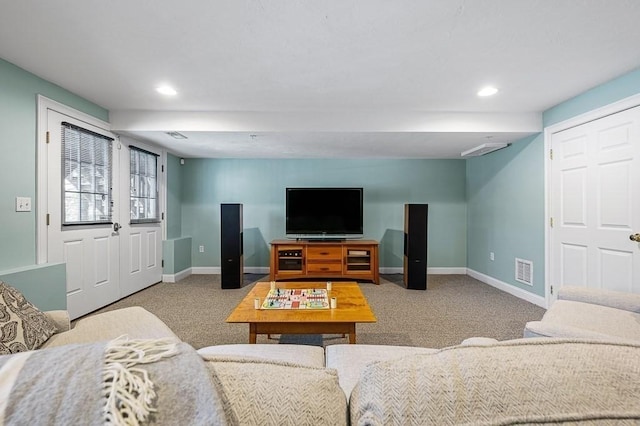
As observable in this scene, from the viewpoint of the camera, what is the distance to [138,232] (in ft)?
12.1

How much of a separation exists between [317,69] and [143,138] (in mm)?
2632

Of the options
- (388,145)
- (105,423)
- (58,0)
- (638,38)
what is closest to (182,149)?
(58,0)

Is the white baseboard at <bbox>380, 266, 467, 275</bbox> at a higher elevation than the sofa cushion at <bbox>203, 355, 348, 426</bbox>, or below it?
below

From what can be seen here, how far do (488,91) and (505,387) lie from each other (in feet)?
9.23

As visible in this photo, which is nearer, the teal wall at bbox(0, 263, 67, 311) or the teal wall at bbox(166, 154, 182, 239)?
the teal wall at bbox(0, 263, 67, 311)

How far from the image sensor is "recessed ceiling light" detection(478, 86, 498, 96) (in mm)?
2496

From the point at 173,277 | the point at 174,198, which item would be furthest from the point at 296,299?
the point at 174,198

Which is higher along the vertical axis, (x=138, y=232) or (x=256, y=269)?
(x=138, y=232)

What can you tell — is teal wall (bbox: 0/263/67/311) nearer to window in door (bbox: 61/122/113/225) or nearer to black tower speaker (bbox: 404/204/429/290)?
window in door (bbox: 61/122/113/225)

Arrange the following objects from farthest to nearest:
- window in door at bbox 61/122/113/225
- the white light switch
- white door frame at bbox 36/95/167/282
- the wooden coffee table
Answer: window in door at bbox 61/122/113/225 < white door frame at bbox 36/95/167/282 < the white light switch < the wooden coffee table

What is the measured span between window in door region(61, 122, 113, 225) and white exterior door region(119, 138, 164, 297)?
213mm

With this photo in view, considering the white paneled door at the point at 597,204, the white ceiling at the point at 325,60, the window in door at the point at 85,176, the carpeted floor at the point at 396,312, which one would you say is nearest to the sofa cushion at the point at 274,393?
the white ceiling at the point at 325,60

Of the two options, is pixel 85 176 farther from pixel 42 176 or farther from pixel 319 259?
pixel 319 259

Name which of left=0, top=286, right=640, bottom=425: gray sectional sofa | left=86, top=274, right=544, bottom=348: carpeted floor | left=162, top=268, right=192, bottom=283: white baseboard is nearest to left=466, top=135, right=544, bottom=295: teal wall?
left=86, top=274, right=544, bottom=348: carpeted floor
